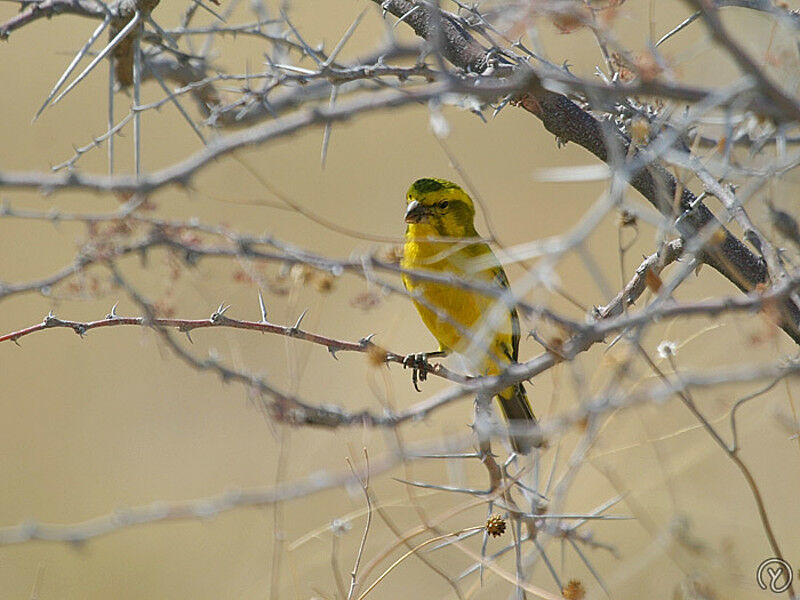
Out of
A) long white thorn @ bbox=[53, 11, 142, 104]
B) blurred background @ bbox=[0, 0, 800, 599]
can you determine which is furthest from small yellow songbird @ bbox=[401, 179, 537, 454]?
long white thorn @ bbox=[53, 11, 142, 104]

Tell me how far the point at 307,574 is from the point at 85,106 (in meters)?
6.90

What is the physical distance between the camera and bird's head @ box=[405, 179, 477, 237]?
4.84 m

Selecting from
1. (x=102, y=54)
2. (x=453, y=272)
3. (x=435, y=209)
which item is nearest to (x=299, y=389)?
(x=435, y=209)

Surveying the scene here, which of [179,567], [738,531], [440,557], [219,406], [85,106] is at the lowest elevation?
[738,531]

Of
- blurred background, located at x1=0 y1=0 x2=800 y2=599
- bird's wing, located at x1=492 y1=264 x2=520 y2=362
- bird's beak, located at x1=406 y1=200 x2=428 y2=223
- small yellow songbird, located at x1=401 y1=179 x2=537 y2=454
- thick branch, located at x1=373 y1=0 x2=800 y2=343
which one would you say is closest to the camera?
thick branch, located at x1=373 y1=0 x2=800 y2=343

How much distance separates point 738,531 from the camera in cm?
643

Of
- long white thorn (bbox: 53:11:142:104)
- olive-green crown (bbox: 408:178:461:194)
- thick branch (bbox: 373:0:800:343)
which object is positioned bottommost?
thick branch (bbox: 373:0:800:343)

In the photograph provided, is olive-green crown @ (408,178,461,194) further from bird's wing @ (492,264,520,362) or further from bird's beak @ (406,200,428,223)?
bird's wing @ (492,264,520,362)

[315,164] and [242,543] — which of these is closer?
[242,543]

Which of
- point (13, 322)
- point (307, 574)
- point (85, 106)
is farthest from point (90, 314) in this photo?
point (307, 574)

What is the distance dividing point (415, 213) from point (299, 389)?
11.6ft

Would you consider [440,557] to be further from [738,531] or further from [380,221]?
[380,221]

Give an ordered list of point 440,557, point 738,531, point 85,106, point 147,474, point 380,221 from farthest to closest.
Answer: point 85,106
point 380,221
point 147,474
point 440,557
point 738,531

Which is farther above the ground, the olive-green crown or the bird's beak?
the olive-green crown
